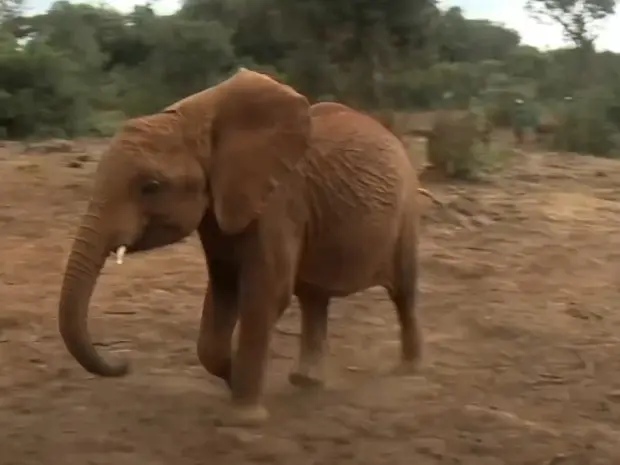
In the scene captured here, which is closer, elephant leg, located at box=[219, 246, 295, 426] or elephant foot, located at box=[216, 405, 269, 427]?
elephant leg, located at box=[219, 246, 295, 426]

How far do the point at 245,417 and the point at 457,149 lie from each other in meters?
5.17

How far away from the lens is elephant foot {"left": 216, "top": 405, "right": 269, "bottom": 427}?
11.3 ft

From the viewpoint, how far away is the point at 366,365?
4.24 metres

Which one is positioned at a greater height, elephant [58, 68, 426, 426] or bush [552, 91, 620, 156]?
elephant [58, 68, 426, 426]

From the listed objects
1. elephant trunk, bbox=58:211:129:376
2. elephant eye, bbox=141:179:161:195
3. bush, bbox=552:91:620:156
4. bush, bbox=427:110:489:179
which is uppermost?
elephant eye, bbox=141:179:161:195

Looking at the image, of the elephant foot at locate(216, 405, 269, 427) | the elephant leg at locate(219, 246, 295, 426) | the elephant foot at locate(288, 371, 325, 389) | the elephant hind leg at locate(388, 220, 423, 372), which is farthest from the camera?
the elephant hind leg at locate(388, 220, 423, 372)

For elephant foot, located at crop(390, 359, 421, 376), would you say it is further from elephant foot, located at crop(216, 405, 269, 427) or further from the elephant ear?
the elephant ear

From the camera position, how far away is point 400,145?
4094 millimetres

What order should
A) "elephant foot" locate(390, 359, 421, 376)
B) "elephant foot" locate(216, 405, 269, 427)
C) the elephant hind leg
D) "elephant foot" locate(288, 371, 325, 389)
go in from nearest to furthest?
"elephant foot" locate(216, 405, 269, 427)
"elephant foot" locate(288, 371, 325, 389)
the elephant hind leg
"elephant foot" locate(390, 359, 421, 376)

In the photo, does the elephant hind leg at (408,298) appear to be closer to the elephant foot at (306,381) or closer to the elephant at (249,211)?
the elephant at (249,211)

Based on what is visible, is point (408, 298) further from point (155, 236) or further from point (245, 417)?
point (155, 236)

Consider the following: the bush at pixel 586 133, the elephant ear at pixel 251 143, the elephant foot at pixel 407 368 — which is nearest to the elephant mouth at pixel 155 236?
the elephant ear at pixel 251 143

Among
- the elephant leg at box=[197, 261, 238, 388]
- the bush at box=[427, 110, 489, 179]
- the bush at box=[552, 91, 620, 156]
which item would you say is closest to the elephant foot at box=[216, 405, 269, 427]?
the elephant leg at box=[197, 261, 238, 388]

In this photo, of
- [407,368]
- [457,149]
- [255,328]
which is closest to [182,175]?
[255,328]
